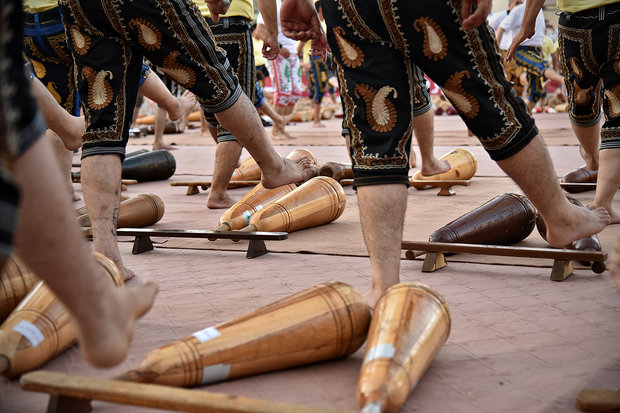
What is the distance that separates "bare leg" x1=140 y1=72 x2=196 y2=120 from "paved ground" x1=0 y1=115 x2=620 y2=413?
1.31 m

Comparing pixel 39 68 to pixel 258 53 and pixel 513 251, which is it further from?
pixel 258 53

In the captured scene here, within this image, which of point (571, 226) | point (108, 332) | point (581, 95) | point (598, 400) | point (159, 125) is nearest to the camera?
point (108, 332)

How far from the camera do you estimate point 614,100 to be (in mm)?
3600

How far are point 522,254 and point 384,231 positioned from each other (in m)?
0.81

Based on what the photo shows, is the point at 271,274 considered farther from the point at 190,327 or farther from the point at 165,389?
the point at 165,389

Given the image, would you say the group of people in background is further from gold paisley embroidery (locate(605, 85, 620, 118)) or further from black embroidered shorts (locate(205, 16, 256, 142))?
black embroidered shorts (locate(205, 16, 256, 142))

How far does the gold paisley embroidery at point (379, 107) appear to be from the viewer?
2.40m

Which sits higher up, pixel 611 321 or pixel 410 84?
pixel 410 84

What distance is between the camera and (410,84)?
2.45m

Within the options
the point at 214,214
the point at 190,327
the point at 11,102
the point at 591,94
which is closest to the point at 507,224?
the point at 591,94

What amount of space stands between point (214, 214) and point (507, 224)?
6.56 ft

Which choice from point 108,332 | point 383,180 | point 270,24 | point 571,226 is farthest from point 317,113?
point 108,332

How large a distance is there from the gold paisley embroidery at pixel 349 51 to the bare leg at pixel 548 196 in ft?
1.95

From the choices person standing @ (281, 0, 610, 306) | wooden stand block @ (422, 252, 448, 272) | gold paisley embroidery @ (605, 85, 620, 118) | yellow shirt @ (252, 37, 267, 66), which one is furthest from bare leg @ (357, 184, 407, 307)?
yellow shirt @ (252, 37, 267, 66)
